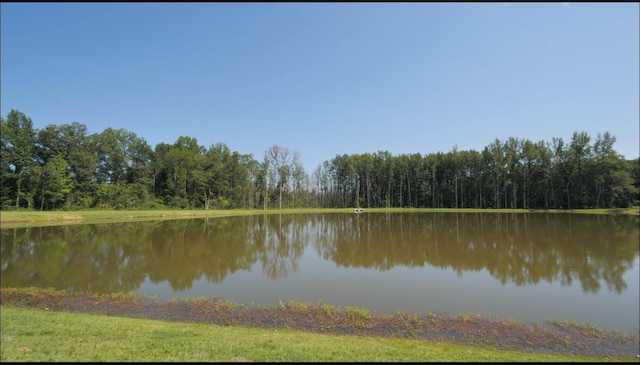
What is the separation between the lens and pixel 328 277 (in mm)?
13031

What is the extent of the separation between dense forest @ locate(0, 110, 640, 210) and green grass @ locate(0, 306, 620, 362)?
48817 mm

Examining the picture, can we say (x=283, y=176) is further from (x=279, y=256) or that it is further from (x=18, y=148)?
(x=279, y=256)

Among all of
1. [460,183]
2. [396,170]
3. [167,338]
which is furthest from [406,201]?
[167,338]

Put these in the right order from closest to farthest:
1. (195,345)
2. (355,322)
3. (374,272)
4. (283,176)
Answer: (195,345), (355,322), (374,272), (283,176)

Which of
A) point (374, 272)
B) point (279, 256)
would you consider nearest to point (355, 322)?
point (374, 272)

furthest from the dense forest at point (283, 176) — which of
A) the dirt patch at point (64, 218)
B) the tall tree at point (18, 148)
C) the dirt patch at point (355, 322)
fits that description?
the dirt patch at point (355, 322)

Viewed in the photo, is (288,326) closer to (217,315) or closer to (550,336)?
(217,315)

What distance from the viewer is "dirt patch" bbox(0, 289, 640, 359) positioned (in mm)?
Result: 6812

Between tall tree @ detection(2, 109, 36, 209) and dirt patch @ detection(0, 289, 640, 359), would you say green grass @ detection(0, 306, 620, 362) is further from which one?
tall tree @ detection(2, 109, 36, 209)

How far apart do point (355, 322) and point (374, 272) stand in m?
5.86

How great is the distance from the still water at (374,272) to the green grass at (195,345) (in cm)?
278

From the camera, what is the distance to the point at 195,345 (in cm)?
571

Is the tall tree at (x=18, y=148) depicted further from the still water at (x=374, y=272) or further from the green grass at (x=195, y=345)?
the green grass at (x=195, y=345)

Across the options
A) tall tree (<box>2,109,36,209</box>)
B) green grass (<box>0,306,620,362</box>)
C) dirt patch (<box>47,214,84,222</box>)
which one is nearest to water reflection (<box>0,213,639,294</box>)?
green grass (<box>0,306,620,362</box>)
